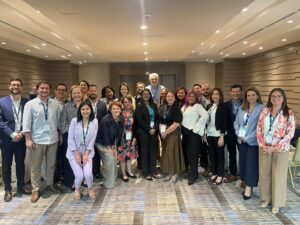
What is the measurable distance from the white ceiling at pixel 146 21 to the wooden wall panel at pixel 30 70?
105 cm

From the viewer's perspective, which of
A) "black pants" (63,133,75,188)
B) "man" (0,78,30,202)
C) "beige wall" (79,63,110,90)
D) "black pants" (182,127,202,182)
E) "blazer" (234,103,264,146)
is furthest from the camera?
"beige wall" (79,63,110,90)

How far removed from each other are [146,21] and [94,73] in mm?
12139

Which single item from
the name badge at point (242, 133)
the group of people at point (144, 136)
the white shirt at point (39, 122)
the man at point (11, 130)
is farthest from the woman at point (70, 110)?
the name badge at point (242, 133)

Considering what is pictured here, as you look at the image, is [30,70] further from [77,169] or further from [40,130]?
[77,169]

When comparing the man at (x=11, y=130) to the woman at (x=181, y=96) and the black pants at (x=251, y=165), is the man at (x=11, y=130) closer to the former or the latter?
the woman at (x=181, y=96)

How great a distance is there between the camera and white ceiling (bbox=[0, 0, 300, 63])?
485 centimetres

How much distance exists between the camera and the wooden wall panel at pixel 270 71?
9055 mm

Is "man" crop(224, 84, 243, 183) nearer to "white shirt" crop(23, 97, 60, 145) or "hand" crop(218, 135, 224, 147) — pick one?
"hand" crop(218, 135, 224, 147)

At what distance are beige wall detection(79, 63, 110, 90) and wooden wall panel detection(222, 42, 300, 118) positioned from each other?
7.25m

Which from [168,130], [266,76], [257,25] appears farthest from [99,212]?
[266,76]

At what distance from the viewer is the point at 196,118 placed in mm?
4590

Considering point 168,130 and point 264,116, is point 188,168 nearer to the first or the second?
point 168,130

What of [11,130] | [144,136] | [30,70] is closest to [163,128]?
[144,136]

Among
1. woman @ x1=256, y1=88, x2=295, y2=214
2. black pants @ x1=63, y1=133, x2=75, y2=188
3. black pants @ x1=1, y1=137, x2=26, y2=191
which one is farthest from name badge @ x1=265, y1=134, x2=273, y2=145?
black pants @ x1=1, y1=137, x2=26, y2=191
